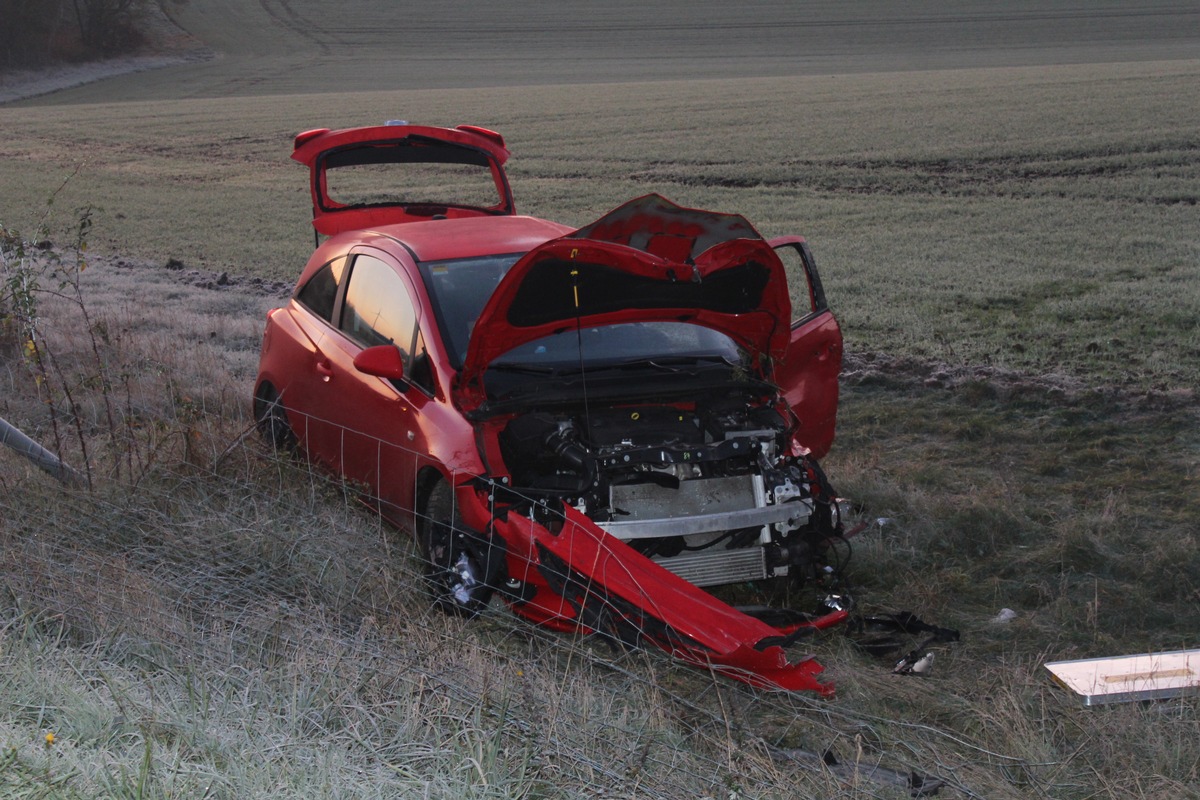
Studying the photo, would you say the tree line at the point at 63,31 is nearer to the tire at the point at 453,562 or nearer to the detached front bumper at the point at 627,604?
the tire at the point at 453,562

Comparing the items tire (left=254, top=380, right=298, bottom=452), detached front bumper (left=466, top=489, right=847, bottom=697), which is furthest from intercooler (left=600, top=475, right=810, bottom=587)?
tire (left=254, top=380, right=298, bottom=452)

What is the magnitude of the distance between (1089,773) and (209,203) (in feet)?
70.7

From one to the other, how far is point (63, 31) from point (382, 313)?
70217 mm

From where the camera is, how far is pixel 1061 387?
28.9ft

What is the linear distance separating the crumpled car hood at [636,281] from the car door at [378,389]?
1.33 ft

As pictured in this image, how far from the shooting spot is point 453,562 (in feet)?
16.6

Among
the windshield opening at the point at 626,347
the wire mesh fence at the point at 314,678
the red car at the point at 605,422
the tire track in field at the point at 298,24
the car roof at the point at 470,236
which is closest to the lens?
the wire mesh fence at the point at 314,678

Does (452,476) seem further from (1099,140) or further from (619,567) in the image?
(1099,140)

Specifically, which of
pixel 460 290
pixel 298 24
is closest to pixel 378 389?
pixel 460 290

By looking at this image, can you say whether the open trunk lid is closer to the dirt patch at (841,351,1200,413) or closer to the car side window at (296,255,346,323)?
the car side window at (296,255,346,323)

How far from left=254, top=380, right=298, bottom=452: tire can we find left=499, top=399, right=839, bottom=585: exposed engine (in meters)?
1.97

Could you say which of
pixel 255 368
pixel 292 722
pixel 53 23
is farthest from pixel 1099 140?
pixel 53 23

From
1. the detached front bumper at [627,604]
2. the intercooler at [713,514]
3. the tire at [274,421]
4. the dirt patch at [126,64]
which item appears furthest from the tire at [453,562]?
the dirt patch at [126,64]

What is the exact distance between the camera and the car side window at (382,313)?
5719 mm
